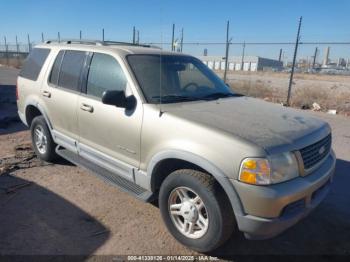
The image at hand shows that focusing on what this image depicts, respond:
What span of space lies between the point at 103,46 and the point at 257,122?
2.34m

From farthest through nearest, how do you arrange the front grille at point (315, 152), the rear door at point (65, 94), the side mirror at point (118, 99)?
the rear door at point (65, 94) < the side mirror at point (118, 99) < the front grille at point (315, 152)

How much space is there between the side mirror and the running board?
2.92 feet

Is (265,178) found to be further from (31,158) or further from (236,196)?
(31,158)

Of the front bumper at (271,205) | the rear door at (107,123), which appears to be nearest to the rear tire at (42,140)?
the rear door at (107,123)

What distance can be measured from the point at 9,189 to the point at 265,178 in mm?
3508

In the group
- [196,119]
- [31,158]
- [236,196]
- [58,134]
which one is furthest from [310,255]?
[31,158]

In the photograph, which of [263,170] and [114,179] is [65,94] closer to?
[114,179]

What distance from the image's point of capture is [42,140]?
17.5 feet

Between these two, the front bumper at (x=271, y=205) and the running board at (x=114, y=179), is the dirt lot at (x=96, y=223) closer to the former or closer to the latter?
the running board at (x=114, y=179)

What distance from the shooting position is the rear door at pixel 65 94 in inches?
173

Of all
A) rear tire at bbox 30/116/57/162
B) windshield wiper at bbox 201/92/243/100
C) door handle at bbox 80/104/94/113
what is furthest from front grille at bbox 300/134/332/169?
rear tire at bbox 30/116/57/162

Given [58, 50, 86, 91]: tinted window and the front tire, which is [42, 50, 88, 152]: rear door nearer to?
[58, 50, 86, 91]: tinted window

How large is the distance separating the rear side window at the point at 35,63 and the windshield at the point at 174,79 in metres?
2.08

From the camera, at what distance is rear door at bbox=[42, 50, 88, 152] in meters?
4.38
